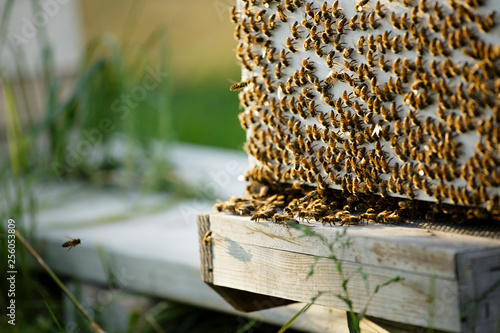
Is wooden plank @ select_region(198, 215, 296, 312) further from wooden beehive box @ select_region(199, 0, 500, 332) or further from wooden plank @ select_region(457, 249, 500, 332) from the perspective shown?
wooden plank @ select_region(457, 249, 500, 332)

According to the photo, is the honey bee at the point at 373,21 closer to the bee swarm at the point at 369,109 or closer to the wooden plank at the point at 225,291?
the bee swarm at the point at 369,109

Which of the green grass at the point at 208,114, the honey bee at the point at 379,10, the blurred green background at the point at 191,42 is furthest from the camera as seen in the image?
the blurred green background at the point at 191,42

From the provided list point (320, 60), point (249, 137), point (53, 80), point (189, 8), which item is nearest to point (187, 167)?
point (53, 80)

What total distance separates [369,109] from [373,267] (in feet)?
1.34

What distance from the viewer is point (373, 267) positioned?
1472 millimetres

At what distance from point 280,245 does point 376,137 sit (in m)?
0.39

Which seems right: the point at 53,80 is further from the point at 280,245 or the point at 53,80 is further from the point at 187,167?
the point at 280,245

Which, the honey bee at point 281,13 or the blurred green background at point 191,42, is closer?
the honey bee at point 281,13

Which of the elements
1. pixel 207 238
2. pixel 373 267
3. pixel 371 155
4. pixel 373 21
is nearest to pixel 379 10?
pixel 373 21

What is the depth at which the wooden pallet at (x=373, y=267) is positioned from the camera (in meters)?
1.33

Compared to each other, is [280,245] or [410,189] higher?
[410,189]

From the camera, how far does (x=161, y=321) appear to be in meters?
2.81

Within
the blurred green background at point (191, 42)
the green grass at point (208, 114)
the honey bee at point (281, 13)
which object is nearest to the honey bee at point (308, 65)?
the honey bee at point (281, 13)

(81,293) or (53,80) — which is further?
(53,80)
